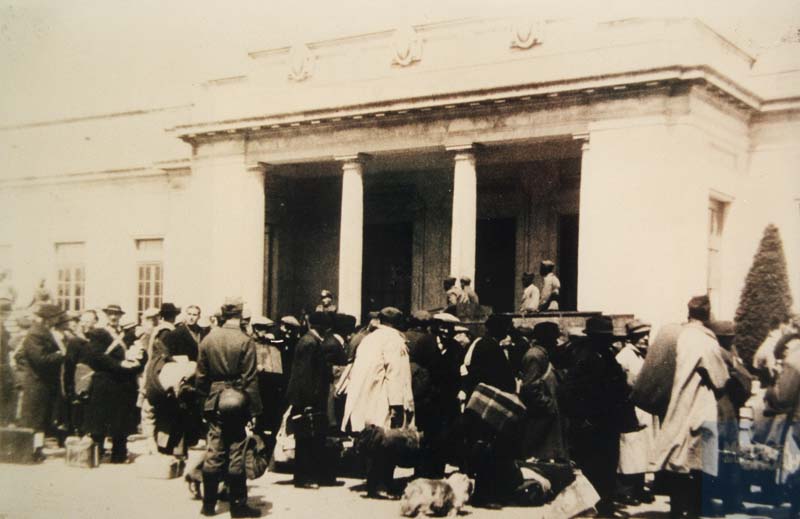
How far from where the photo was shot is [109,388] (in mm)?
10781

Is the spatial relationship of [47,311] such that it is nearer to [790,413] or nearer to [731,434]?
[731,434]

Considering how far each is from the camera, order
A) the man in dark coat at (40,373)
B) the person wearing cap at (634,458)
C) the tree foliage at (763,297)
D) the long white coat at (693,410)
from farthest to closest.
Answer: the tree foliage at (763,297) < the man in dark coat at (40,373) < the person wearing cap at (634,458) < the long white coat at (693,410)

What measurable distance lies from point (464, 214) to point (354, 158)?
3147 millimetres

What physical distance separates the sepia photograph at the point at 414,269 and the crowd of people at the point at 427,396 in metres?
0.04

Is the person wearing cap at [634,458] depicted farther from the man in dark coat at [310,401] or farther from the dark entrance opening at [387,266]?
the dark entrance opening at [387,266]

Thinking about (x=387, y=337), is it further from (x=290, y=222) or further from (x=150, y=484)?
(x=290, y=222)

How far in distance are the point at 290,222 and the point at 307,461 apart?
1562 centimetres

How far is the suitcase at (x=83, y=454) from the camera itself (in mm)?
10742

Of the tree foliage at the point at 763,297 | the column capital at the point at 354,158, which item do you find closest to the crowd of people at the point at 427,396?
the tree foliage at the point at 763,297

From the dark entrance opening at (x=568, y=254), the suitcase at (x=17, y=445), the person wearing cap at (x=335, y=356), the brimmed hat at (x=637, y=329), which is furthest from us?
the dark entrance opening at (x=568, y=254)

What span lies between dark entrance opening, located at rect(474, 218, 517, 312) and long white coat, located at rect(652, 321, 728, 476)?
45.4 feet

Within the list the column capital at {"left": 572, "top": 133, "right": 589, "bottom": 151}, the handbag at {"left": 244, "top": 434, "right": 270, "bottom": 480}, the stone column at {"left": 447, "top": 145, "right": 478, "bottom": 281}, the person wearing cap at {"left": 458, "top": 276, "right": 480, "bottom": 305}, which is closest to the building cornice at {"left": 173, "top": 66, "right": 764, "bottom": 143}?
the column capital at {"left": 572, "top": 133, "right": 589, "bottom": 151}

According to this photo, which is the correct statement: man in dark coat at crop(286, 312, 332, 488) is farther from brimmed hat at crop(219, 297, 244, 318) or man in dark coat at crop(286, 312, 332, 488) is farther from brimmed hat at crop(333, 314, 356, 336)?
brimmed hat at crop(219, 297, 244, 318)

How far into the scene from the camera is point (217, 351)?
8086 mm
